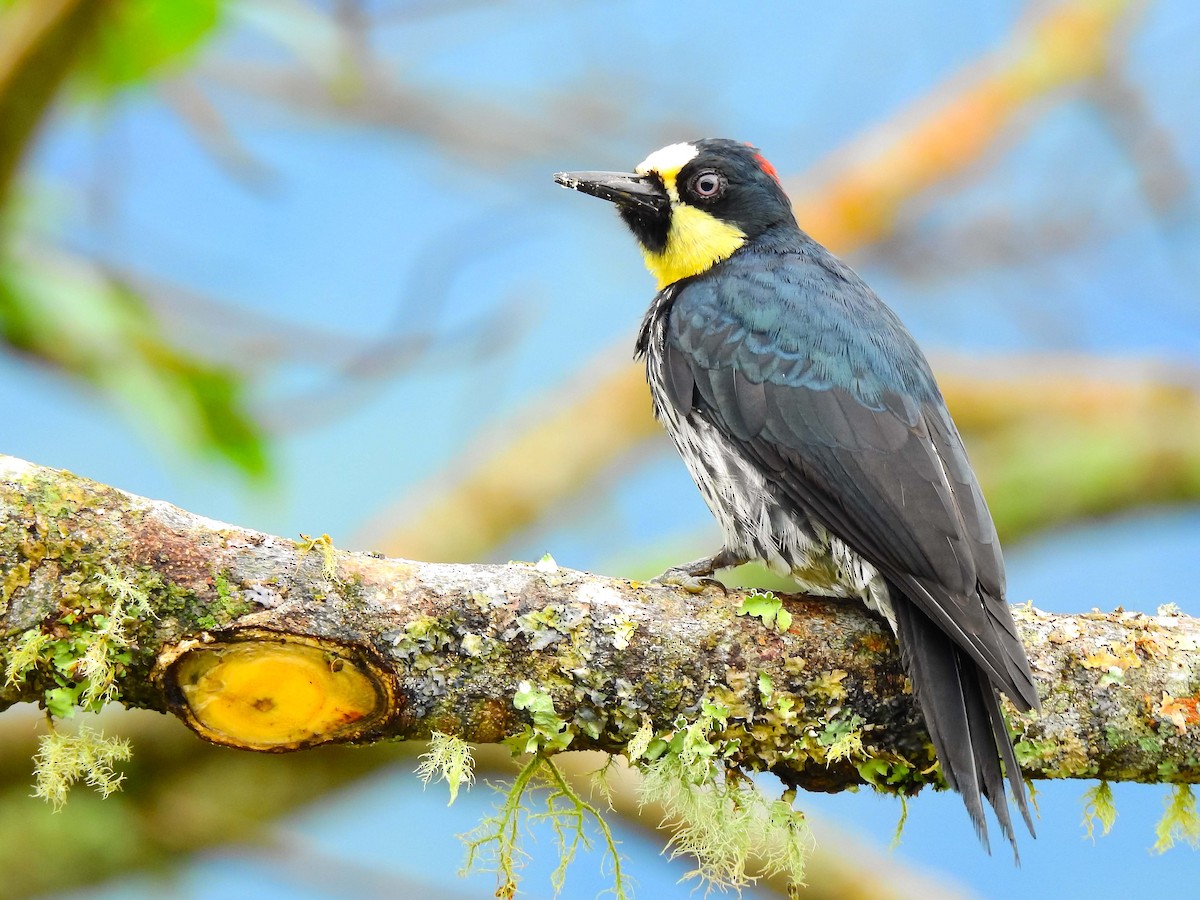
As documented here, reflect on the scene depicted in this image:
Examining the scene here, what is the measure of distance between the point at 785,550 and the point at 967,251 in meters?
4.86

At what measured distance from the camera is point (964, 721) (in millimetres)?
2053

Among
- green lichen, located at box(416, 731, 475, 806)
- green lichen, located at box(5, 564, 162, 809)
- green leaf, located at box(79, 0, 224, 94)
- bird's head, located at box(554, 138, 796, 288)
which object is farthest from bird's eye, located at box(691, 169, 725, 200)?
green lichen, located at box(5, 564, 162, 809)

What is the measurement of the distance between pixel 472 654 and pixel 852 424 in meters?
0.96

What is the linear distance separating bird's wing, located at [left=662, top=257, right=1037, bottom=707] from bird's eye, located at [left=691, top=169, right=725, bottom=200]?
315mm

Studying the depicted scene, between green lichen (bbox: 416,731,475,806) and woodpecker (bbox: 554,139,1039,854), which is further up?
woodpecker (bbox: 554,139,1039,854)

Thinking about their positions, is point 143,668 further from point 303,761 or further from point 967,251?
point 967,251

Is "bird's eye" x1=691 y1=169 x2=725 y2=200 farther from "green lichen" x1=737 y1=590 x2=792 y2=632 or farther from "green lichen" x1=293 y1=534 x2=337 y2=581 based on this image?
"green lichen" x1=293 y1=534 x2=337 y2=581

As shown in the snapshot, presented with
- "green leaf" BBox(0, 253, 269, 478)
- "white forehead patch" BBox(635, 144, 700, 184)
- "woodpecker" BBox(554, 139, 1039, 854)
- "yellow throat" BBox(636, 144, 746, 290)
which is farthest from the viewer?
"green leaf" BBox(0, 253, 269, 478)

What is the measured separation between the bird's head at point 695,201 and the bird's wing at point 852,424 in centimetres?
21

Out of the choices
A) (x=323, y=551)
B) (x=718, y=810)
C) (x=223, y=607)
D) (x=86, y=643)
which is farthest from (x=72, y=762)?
(x=718, y=810)

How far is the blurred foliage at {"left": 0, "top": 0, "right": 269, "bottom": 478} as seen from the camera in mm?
3248

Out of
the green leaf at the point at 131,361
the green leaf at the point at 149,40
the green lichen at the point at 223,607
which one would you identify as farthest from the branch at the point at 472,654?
the green leaf at the point at 149,40

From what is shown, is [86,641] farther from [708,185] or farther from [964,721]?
[708,185]

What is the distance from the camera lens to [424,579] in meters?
2.06
